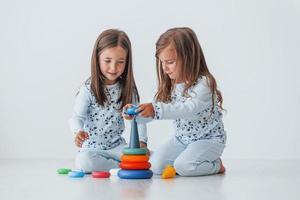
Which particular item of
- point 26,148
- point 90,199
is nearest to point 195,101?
point 90,199

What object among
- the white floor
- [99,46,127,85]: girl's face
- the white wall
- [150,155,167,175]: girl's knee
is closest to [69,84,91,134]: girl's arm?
[99,46,127,85]: girl's face

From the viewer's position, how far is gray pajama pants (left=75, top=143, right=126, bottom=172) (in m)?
2.78

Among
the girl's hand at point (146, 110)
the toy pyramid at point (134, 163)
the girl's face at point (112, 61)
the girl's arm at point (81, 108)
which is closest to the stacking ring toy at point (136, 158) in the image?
the toy pyramid at point (134, 163)

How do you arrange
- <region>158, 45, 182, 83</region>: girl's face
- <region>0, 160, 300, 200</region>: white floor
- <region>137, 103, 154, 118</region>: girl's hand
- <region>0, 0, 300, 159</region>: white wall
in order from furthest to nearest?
<region>0, 0, 300, 159</region>: white wall, <region>158, 45, 182, 83</region>: girl's face, <region>137, 103, 154, 118</region>: girl's hand, <region>0, 160, 300, 200</region>: white floor

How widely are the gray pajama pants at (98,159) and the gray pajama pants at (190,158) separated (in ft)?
0.57

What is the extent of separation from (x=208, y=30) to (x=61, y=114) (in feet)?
3.23

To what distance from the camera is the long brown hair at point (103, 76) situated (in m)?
2.84

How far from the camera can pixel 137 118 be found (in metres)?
2.71

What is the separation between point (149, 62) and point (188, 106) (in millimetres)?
1375

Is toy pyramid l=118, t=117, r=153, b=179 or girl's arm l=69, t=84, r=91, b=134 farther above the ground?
girl's arm l=69, t=84, r=91, b=134

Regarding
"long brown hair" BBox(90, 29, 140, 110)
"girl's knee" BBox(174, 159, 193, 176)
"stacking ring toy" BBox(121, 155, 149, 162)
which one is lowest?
"girl's knee" BBox(174, 159, 193, 176)

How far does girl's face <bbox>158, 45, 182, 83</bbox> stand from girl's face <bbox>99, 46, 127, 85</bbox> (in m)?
0.19

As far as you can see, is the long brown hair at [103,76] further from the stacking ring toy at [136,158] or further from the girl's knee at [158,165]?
the stacking ring toy at [136,158]

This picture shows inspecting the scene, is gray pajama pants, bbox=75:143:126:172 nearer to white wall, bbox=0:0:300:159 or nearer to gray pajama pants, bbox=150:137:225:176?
gray pajama pants, bbox=150:137:225:176
